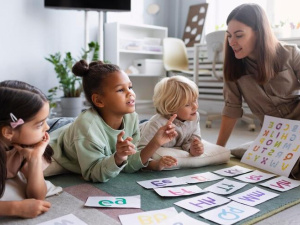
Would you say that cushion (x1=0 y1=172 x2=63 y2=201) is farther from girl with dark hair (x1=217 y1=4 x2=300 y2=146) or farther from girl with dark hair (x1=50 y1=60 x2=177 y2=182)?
girl with dark hair (x1=217 y1=4 x2=300 y2=146)

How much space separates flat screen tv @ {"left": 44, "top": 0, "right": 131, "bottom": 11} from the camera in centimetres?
330

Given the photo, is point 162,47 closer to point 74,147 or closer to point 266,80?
point 266,80

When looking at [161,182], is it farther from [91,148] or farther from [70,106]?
[70,106]

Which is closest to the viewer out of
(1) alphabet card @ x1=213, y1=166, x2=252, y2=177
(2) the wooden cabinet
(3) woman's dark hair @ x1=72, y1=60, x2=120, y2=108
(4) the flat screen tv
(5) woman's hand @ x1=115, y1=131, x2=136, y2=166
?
(5) woman's hand @ x1=115, y1=131, x2=136, y2=166

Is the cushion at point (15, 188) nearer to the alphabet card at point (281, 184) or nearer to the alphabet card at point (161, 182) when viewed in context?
the alphabet card at point (161, 182)

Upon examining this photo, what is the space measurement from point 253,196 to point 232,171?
0.32 meters

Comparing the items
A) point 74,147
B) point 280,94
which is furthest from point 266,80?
point 74,147

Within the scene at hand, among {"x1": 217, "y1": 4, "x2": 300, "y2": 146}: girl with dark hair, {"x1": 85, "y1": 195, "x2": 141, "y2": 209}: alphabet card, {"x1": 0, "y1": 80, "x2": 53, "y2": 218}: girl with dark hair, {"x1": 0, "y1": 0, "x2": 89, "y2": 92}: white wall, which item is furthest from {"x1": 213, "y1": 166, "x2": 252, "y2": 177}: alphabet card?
{"x1": 0, "y1": 0, "x2": 89, "y2": 92}: white wall

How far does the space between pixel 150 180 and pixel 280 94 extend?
2.66 feet

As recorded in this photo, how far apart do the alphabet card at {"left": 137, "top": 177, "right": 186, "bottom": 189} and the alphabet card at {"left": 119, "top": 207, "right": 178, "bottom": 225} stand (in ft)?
0.76

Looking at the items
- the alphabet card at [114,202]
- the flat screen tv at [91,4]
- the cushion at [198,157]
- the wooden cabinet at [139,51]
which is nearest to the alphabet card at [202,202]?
the alphabet card at [114,202]

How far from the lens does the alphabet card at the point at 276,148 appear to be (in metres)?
1.49

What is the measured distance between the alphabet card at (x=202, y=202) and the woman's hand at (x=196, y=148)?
40 cm

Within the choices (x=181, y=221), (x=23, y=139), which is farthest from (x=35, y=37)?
(x=181, y=221)
